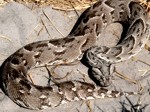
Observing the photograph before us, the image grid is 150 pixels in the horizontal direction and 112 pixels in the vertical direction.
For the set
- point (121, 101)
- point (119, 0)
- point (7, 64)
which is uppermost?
point (119, 0)

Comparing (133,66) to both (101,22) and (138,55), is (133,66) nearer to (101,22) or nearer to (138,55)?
(138,55)

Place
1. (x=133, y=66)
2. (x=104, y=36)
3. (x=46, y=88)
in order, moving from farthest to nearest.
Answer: (x=104, y=36) < (x=133, y=66) < (x=46, y=88)

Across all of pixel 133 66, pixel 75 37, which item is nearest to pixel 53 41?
pixel 75 37

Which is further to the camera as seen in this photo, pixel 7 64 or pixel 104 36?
pixel 104 36

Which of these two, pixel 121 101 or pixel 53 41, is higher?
pixel 53 41

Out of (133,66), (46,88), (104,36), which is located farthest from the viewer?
(104,36)

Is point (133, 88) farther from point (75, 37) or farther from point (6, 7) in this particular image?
point (6, 7)
